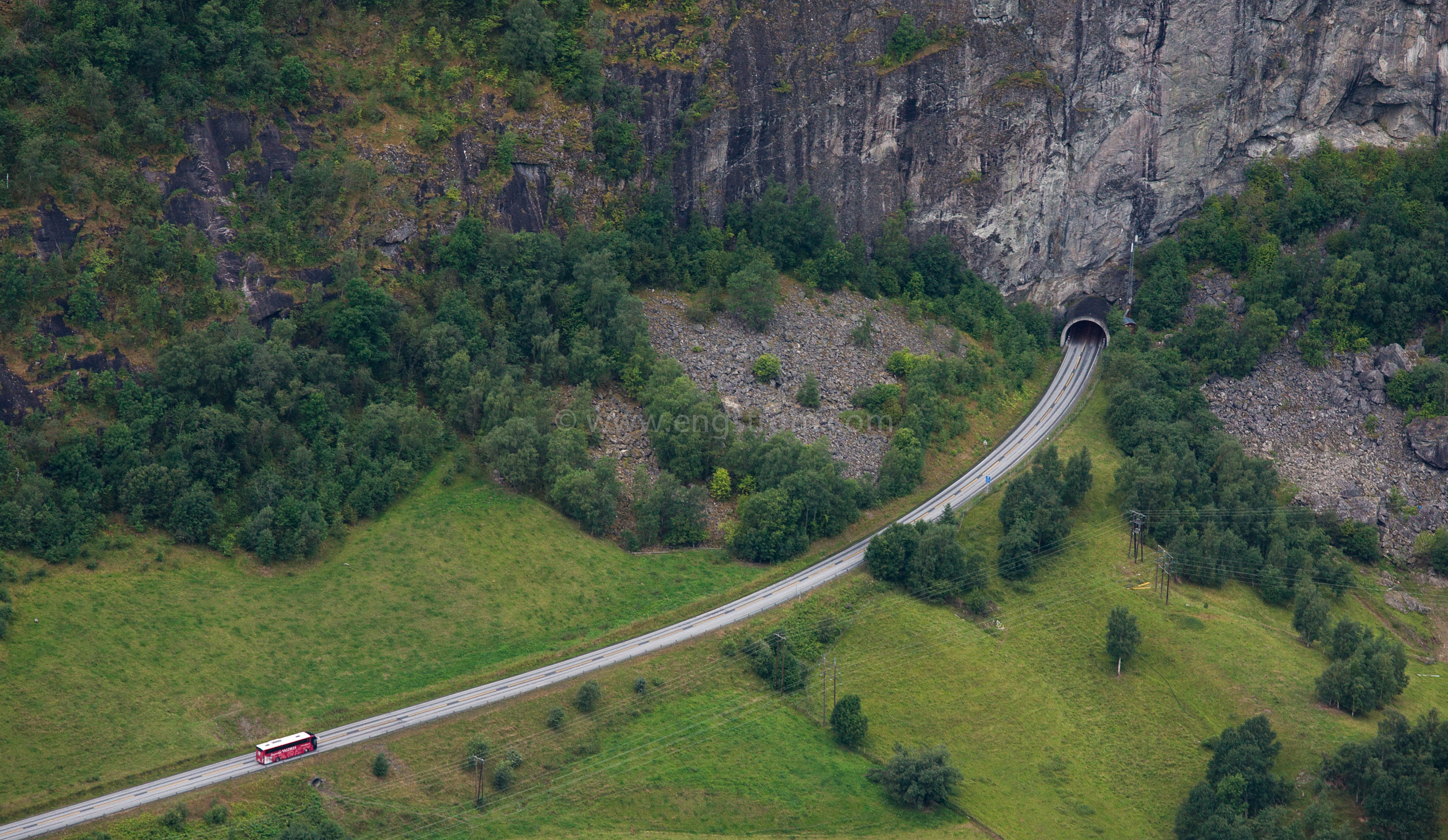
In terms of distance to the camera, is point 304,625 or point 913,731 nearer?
point 304,625

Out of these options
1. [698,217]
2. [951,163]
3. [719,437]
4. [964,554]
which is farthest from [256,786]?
[951,163]

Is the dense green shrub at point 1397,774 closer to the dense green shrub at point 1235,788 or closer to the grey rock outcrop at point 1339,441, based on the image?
the dense green shrub at point 1235,788

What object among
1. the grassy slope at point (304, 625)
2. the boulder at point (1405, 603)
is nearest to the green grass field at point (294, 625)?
the grassy slope at point (304, 625)

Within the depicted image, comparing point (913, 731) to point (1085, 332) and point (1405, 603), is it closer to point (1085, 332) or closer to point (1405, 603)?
point (1405, 603)

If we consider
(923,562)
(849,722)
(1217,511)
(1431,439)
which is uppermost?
(923,562)

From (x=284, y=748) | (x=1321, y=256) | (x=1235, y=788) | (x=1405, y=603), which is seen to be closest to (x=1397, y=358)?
(x=1321, y=256)

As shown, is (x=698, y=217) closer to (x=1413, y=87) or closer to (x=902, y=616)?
(x=902, y=616)

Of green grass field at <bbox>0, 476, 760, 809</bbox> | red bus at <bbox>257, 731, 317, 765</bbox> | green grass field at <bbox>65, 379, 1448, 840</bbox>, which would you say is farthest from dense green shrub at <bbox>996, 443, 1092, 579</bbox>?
red bus at <bbox>257, 731, 317, 765</bbox>

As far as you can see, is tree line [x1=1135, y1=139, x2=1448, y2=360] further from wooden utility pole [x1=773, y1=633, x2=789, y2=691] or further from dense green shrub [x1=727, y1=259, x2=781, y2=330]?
wooden utility pole [x1=773, y1=633, x2=789, y2=691]
